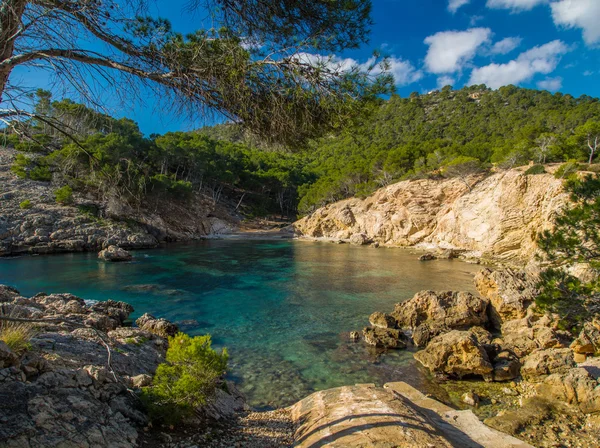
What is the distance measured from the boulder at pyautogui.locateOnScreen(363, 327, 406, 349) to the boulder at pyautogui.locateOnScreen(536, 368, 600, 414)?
146 inches

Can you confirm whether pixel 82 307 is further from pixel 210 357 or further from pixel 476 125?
pixel 476 125

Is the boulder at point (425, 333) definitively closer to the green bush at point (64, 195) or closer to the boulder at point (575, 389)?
the boulder at point (575, 389)

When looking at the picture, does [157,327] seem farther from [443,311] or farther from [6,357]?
[443,311]

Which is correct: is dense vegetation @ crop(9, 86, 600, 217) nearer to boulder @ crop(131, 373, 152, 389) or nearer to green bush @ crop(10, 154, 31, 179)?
green bush @ crop(10, 154, 31, 179)

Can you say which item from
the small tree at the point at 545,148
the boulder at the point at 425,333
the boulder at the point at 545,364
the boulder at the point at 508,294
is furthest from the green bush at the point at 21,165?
the small tree at the point at 545,148

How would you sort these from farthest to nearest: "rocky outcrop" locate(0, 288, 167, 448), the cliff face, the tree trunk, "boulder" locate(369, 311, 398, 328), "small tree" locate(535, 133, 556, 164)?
"small tree" locate(535, 133, 556, 164), the cliff face, "boulder" locate(369, 311, 398, 328), "rocky outcrop" locate(0, 288, 167, 448), the tree trunk

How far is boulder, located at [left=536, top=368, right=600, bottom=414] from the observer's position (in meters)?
5.80

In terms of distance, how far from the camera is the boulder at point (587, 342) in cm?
829

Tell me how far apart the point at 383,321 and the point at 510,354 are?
4.04 m

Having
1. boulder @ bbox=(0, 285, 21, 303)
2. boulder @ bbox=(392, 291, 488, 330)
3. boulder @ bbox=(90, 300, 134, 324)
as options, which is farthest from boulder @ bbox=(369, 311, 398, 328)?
boulder @ bbox=(0, 285, 21, 303)

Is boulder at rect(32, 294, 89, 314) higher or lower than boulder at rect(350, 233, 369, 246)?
lower

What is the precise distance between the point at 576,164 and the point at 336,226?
92.3 ft

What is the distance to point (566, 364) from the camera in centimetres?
727

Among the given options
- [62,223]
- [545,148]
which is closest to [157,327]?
[62,223]
